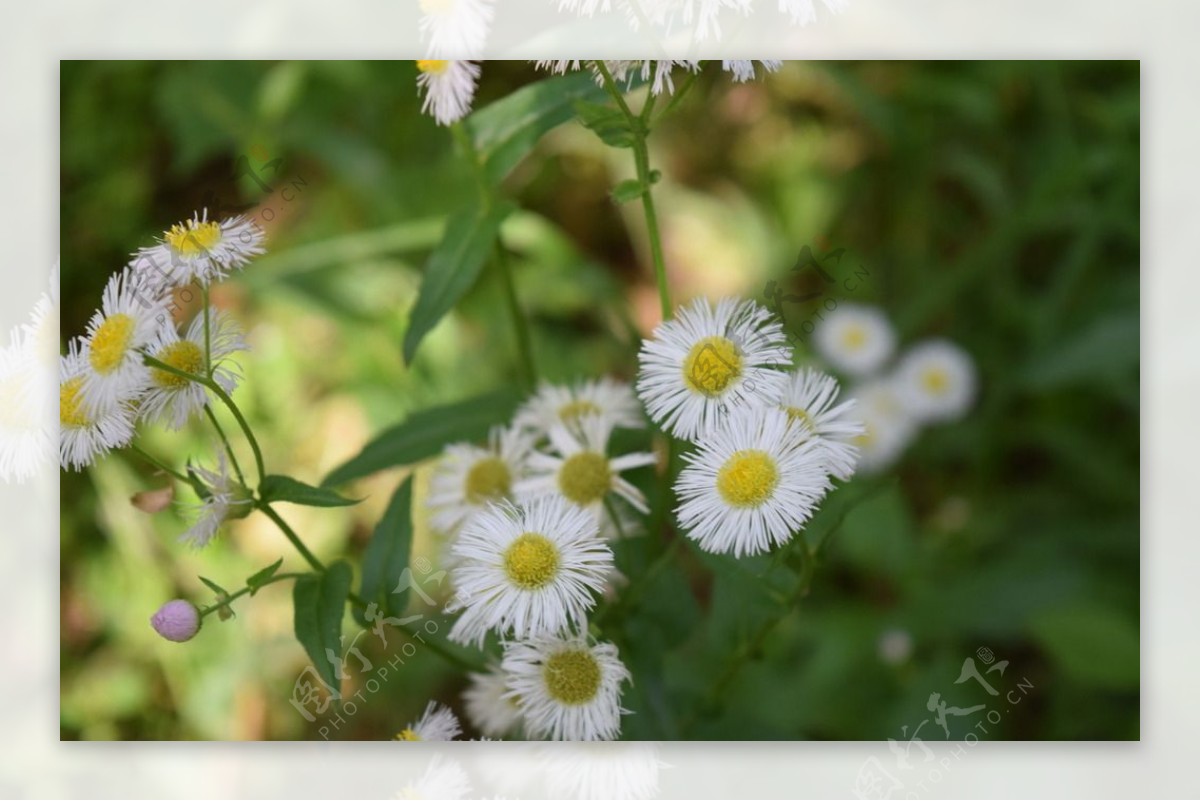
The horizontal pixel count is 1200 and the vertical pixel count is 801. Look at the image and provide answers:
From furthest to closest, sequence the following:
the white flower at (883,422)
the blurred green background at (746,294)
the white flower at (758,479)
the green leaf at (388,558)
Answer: the white flower at (883,422), the blurred green background at (746,294), the green leaf at (388,558), the white flower at (758,479)

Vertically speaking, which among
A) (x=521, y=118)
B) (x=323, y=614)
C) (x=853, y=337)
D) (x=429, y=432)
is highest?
(x=521, y=118)

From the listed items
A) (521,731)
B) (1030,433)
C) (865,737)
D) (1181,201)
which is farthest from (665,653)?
(1030,433)

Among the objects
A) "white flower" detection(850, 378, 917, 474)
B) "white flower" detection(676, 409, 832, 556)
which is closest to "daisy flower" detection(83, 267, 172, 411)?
"white flower" detection(676, 409, 832, 556)

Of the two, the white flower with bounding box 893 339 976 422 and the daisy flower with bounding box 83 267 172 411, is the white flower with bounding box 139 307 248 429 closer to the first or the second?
the daisy flower with bounding box 83 267 172 411

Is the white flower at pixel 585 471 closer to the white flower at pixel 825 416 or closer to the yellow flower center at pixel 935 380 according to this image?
the white flower at pixel 825 416

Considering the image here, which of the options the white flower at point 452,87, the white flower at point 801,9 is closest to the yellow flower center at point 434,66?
the white flower at point 452,87

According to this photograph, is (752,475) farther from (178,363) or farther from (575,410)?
(178,363)

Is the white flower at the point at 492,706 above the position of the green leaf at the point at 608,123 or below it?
below

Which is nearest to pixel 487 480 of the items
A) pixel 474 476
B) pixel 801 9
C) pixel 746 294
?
pixel 474 476
